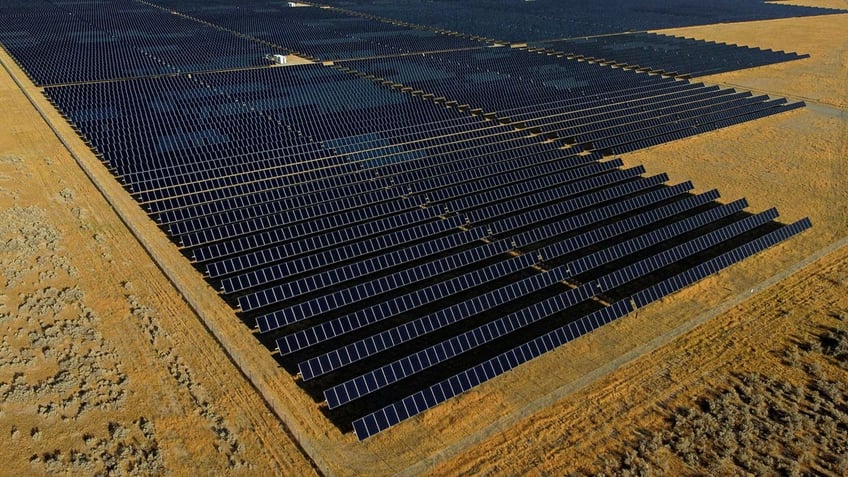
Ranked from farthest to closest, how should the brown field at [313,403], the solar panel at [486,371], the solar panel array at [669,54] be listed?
1. the solar panel array at [669,54]
2. the solar panel at [486,371]
3. the brown field at [313,403]

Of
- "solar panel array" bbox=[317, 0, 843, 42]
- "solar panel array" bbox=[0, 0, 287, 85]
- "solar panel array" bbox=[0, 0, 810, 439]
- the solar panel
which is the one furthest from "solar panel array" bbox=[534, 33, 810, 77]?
the solar panel

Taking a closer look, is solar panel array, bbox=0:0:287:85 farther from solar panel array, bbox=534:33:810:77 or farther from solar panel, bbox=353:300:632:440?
solar panel, bbox=353:300:632:440

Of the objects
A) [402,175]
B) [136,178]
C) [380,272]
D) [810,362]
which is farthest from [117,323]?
[810,362]

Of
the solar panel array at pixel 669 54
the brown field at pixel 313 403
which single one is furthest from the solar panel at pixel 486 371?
the solar panel array at pixel 669 54

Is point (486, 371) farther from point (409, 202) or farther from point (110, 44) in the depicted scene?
point (110, 44)

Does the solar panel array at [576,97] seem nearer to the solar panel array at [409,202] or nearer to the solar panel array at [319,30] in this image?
the solar panel array at [409,202]

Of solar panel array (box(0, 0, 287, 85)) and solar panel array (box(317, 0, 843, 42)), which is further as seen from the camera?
solar panel array (box(317, 0, 843, 42))

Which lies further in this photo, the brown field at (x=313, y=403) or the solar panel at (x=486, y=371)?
the solar panel at (x=486, y=371)
